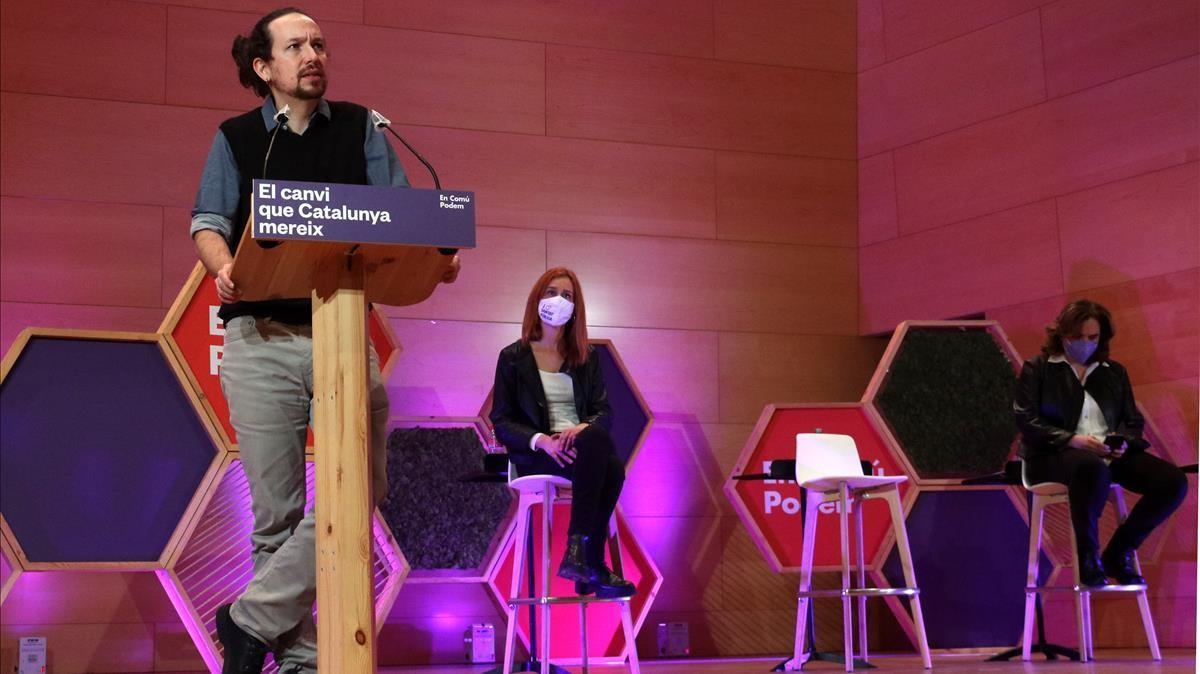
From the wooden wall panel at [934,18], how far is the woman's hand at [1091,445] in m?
1.99

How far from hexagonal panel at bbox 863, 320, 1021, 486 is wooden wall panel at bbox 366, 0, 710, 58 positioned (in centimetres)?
170

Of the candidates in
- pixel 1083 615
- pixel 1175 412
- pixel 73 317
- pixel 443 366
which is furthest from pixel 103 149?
pixel 1175 412

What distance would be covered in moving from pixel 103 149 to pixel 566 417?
2.17 m

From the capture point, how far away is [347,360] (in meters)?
2.02

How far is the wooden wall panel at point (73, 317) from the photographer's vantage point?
16.1 feet

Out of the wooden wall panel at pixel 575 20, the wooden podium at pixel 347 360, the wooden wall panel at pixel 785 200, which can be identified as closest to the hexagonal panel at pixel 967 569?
the wooden wall panel at pixel 785 200

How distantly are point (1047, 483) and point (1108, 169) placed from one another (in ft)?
4.54

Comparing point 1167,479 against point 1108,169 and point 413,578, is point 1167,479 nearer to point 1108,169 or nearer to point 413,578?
point 1108,169

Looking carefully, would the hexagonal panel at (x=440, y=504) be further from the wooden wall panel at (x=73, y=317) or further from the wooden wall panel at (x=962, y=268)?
the wooden wall panel at (x=962, y=268)

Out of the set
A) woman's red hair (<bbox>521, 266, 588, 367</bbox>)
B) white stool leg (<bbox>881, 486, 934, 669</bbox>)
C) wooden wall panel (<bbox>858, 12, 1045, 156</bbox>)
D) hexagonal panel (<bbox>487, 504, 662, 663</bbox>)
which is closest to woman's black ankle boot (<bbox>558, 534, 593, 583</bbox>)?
woman's red hair (<bbox>521, 266, 588, 367</bbox>)

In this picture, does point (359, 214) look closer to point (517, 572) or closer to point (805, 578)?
point (517, 572)

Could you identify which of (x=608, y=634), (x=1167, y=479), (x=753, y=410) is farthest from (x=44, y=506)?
(x=1167, y=479)

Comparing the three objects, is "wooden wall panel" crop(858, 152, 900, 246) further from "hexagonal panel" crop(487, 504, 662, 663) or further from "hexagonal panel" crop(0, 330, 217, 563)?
"hexagonal panel" crop(0, 330, 217, 563)

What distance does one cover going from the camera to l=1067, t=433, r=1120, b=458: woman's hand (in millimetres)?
4598
